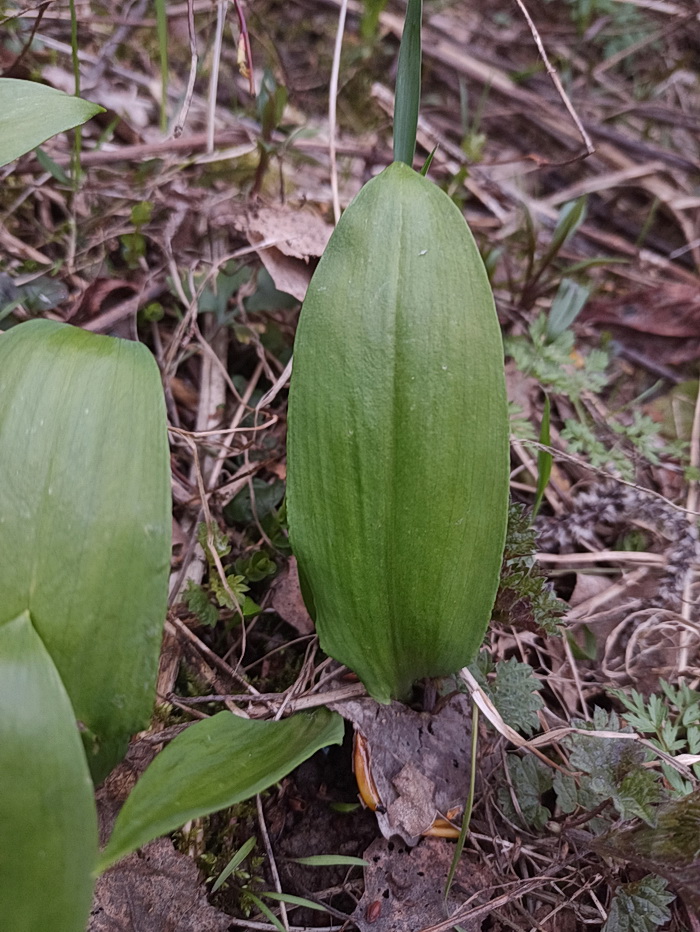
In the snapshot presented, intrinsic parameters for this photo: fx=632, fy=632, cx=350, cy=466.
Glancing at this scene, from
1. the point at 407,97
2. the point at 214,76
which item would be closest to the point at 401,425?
the point at 407,97

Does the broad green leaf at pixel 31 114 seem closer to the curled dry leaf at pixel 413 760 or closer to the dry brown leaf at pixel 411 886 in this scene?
the curled dry leaf at pixel 413 760

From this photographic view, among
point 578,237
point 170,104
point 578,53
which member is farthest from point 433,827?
point 578,53

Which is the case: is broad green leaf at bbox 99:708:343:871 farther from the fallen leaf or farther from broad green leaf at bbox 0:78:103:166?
the fallen leaf

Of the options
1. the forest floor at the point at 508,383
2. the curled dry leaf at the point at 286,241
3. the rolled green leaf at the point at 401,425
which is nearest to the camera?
the rolled green leaf at the point at 401,425

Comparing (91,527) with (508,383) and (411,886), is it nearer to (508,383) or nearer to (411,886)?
(411,886)

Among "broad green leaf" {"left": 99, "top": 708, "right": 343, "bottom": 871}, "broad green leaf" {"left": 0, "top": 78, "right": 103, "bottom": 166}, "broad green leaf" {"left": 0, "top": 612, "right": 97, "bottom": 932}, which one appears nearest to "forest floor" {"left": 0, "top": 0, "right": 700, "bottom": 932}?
"broad green leaf" {"left": 99, "top": 708, "right": 343, "bottom": 871}

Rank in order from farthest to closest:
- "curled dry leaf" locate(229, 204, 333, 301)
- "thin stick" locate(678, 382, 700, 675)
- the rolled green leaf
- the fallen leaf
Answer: the fallen leaf < "curled dry leaf" locate(229, 204, 333, 301) < "thin stick" locate(678, 382, 700, 675) < the rolled green leaf

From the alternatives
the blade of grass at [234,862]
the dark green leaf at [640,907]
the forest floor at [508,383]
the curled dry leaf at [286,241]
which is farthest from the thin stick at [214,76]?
the dark green leaf at [640,907]
